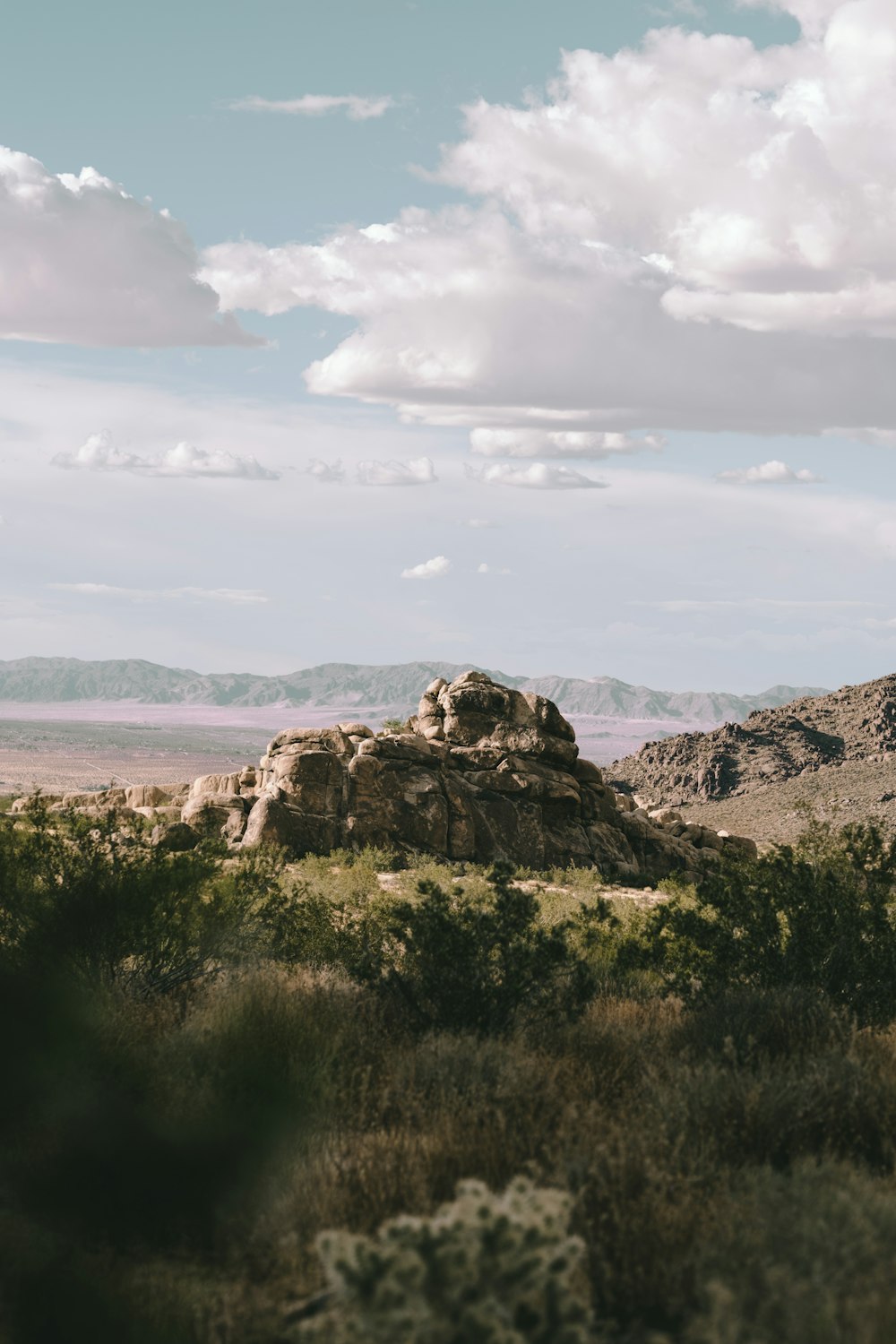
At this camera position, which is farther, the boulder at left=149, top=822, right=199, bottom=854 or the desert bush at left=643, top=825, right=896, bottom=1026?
the boulder at left=149, top=822, right=199, bottom=854

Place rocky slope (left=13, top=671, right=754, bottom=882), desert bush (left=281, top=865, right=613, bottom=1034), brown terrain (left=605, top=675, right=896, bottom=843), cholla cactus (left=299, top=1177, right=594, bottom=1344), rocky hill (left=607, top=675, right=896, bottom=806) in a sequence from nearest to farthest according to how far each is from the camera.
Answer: cholla cactus (left=299, top=1177, right=594, bottom=1344) → desert bush (left=281, top=865, right=613, bottom=1034) → rocky slope (left=13, top=671, right=754, bottom=882) → brown terrain (left=605, top=675, right=896, bottom=843) → rocky hill (left=607, top=675, right=896, bottom=806)

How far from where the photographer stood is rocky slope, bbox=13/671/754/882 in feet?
118

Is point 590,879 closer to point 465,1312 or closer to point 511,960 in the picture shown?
point 511,960

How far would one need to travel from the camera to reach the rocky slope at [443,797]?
35.8 meters

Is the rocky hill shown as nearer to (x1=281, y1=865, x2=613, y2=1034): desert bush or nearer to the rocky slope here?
the rocky slope

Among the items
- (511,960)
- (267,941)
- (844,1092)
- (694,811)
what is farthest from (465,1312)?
(694,811)

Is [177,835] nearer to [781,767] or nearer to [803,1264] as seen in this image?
[803,1264]

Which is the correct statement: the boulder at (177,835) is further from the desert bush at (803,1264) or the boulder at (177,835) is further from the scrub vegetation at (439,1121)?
the desert bush at (803,1264)

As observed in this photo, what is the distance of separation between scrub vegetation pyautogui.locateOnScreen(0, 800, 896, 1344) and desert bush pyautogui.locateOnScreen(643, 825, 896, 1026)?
4cm

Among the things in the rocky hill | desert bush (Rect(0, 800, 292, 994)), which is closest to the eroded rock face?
desert bush (Rect(0, 800, 292, 994))

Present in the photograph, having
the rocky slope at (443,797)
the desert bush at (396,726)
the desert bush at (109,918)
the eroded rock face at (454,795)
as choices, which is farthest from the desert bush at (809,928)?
the desert bush at (396,726)

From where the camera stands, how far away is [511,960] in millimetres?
11875

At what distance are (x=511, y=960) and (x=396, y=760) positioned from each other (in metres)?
26.4

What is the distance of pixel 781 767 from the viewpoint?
9056 centimetres
